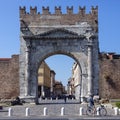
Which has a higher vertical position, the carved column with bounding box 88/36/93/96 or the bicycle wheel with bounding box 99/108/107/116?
the carved column with bounding box 88/36/93/96

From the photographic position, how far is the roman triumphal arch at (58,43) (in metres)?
46.0

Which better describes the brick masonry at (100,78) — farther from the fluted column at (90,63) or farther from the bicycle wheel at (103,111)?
the bicycle wheel at (103,111)

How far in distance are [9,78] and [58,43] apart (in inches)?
281

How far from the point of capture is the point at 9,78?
47.9 m

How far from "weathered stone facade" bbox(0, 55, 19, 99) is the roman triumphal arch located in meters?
1.15

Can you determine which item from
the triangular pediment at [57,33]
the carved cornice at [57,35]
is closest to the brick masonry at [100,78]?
the carved cornice at [57,35]

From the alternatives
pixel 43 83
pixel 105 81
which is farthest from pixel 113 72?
pixel 43 83

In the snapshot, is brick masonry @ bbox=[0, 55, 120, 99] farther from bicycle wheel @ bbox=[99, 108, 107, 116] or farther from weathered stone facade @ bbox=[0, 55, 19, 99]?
bicycle wheel @ bbox=[99, 108, 107, 116]

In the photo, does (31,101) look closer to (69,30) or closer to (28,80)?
(28,80)

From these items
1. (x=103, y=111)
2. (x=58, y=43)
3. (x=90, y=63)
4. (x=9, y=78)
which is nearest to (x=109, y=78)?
(x=90, y=63)

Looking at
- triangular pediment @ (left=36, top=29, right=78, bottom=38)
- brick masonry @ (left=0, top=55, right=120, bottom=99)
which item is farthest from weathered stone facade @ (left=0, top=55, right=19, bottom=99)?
triangular pediment @ (left=36, top=29, right=78, bottom=38)

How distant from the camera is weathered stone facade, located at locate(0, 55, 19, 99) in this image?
47.5m

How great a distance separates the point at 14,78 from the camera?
47.7 metres

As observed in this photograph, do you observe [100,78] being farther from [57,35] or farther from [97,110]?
[97,110]
